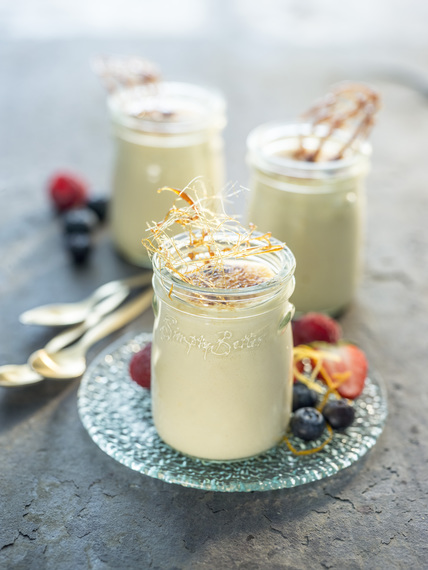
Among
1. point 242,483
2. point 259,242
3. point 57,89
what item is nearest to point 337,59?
point 57,89

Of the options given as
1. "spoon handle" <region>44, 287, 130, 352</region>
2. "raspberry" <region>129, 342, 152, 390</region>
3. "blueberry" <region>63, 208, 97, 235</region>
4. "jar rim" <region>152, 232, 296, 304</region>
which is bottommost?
"spoon handle" <region>44, 287, 130, 352</region>

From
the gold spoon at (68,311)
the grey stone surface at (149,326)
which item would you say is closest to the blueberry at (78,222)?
the grey stone surface at (149,326)

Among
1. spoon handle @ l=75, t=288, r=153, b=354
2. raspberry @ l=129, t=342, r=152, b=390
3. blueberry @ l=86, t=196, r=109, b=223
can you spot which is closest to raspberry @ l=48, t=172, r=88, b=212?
blueberry @ l=86, t=196, r=109, b=223

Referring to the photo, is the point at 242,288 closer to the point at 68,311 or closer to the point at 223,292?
the point at 223,292

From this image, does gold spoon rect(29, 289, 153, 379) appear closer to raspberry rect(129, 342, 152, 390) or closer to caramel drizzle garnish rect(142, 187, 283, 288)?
raspberry rect(129, 342, 152, 390)

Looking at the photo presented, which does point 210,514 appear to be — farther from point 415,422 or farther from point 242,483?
point 415,422

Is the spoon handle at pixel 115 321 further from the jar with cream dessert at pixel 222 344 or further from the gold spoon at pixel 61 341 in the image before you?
the jar with cream dessert at pixel 222 344
